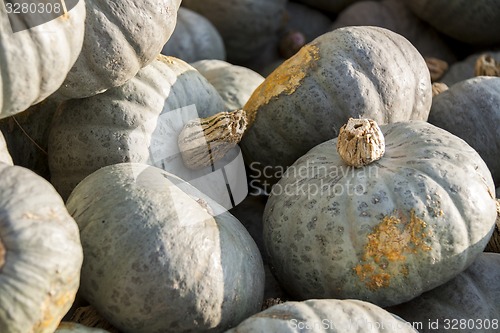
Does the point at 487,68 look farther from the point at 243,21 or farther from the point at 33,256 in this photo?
the point at 33,256

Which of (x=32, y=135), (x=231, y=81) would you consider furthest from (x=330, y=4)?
(x=32, y=135)

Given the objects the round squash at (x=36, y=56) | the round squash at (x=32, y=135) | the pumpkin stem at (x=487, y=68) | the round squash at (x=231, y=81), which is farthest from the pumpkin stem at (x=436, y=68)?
the round squash at (x=36, y=56)

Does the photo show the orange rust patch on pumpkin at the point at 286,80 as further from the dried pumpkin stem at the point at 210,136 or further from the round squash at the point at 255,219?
the round squash at the point at 255,219

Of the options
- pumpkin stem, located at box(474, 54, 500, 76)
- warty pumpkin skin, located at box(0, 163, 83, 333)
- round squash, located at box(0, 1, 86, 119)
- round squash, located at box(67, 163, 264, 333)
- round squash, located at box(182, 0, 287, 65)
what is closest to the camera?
warty pumpkin skin, located at box(0, 163, 83, 333)

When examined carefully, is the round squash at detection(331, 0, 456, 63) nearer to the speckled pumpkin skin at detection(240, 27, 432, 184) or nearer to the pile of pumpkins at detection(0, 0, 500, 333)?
the pile of pumpkins at detection(0, 0, 500, 333)

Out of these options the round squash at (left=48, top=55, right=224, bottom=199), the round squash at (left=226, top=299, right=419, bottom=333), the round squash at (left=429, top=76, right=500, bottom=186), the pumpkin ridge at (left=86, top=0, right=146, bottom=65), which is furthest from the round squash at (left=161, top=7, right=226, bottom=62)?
the round squash at (left=226, top=299, right=419, bottom=333)

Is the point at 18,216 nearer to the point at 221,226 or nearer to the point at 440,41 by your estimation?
the point at 221,226

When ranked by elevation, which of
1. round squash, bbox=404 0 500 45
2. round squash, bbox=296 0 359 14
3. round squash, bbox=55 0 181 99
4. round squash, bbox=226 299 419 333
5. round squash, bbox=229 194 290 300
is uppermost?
round squash, bbox=55 0 181 99

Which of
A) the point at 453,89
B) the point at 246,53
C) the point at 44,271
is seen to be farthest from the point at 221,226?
the point at 246,53
